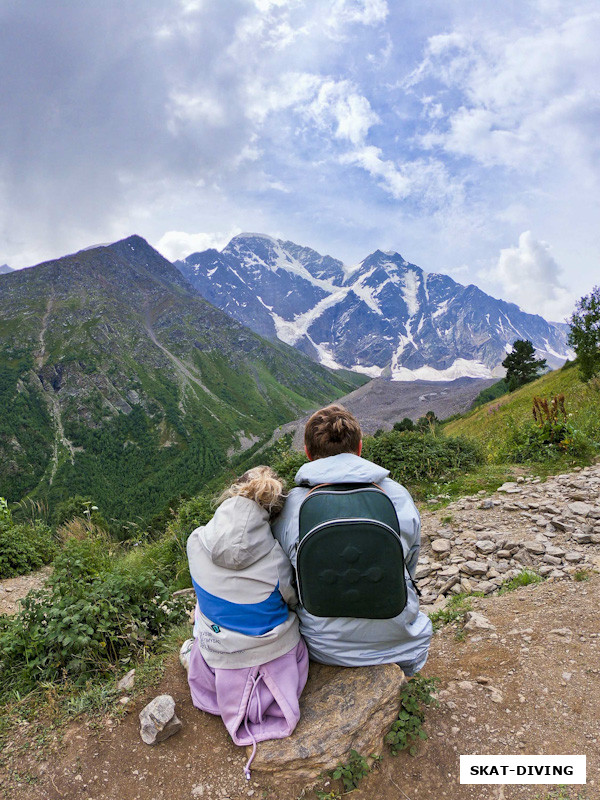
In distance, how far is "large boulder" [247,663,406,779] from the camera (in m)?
2.68

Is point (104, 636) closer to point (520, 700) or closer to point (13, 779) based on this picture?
point (13, 779)

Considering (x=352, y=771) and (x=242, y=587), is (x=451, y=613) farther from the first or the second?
(x=242, y=587)

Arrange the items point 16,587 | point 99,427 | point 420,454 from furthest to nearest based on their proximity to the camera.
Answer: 1. point 99,427
2. point 420,454
3. point 16,587

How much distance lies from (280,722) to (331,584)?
44.5 inches

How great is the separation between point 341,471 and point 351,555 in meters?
0.55

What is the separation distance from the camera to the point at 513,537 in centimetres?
633

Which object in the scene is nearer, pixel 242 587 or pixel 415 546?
pixel 242 587

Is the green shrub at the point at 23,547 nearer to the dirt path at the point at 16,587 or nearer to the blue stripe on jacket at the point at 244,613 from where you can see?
the dirt path at the point at 16,587

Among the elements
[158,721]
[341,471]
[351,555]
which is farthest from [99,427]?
[351,555]

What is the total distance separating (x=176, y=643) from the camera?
13.3ft

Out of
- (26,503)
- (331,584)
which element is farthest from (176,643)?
(26,503)

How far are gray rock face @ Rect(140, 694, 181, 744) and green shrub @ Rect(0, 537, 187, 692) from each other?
859 millimetres

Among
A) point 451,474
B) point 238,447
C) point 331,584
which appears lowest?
point 238,447

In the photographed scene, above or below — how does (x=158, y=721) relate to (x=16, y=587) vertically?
above
